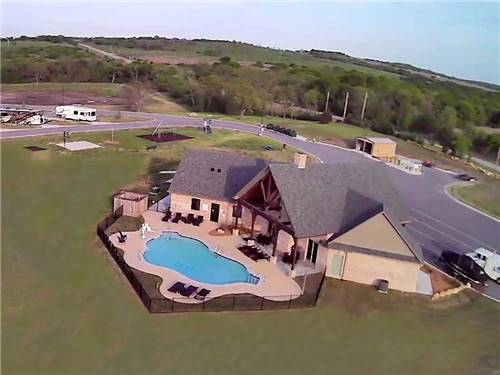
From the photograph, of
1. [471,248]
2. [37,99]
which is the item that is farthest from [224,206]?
[37,99]

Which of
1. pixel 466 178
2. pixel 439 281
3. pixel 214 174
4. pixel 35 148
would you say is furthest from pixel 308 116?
pixel 439 281

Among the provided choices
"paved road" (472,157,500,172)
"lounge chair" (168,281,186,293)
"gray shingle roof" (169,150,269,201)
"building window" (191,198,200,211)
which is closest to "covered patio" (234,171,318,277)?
"gray shingle roof" (169,150,269,201)

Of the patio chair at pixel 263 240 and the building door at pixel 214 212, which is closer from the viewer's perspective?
the patio chair at pixel 263 240

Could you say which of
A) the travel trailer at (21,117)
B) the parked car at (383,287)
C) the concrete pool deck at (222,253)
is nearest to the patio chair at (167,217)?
the concrete pool deck at (222,253)

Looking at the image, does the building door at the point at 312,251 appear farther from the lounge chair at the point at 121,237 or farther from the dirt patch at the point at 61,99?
the dirt patch at the point at 61,99

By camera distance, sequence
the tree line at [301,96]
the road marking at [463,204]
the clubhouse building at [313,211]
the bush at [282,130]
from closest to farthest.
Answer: the clubhouse building at [313,211]
the road marking at [463,204]
the bush at [282,130]
the tree line at [301,96]

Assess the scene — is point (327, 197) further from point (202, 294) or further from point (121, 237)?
point (121, 237)
